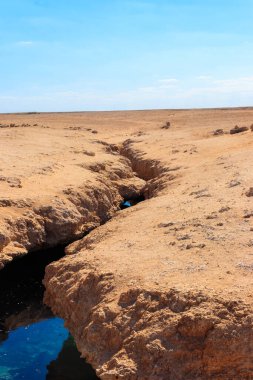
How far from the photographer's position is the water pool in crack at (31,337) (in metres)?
7.68

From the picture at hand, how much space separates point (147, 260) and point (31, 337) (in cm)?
253

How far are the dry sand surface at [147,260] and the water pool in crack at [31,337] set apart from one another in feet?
2.50

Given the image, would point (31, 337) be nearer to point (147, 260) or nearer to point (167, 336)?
point (147, 260)

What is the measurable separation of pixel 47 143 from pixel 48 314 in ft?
42.2

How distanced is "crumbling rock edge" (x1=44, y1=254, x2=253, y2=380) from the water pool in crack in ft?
3.89

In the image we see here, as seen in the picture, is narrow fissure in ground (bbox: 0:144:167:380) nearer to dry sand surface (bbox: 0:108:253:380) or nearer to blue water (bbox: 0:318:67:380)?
blue water (bbox: 0:318:67:380)

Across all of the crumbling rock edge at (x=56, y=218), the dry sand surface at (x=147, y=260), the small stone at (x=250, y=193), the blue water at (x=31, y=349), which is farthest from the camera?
the small stone at (x=250, y=193)

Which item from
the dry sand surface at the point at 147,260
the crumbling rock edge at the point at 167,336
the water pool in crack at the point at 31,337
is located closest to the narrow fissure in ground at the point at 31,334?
the water pool in crack at the point at 31,337

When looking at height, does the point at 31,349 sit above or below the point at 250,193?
below

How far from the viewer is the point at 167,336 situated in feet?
19.4

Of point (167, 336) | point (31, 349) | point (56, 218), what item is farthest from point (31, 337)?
point (167, 336)

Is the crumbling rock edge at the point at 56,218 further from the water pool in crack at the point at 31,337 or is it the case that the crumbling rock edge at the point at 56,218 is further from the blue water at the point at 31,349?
the blue water at the point at 31,349

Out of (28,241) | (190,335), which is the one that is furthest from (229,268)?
(28,241)

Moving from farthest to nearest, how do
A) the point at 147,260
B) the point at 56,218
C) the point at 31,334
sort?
the point at 56,218, the point at 31,334, the point at 147,260
